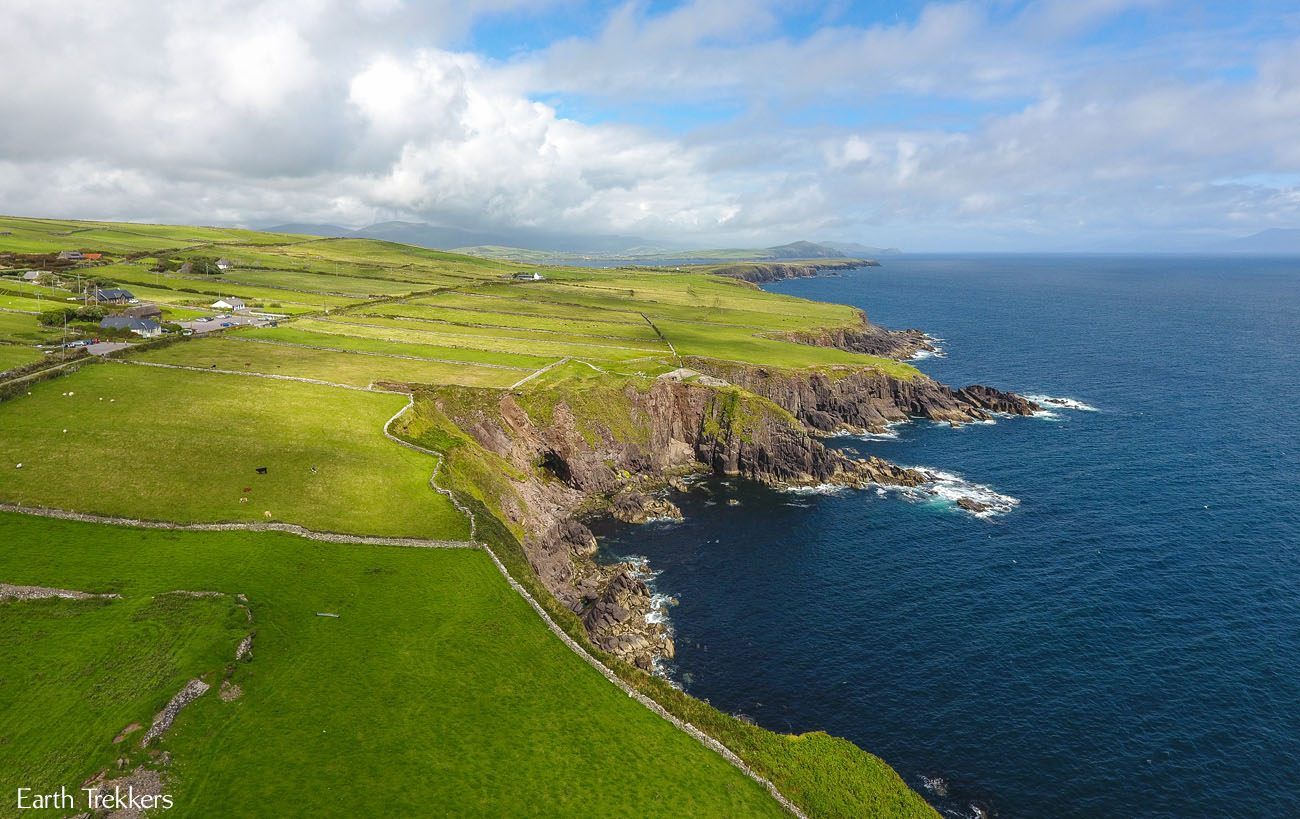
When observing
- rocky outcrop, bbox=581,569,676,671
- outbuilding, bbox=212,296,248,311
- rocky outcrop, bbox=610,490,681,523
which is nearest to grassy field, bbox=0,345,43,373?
outbuilding, bbox=212,296,248,311

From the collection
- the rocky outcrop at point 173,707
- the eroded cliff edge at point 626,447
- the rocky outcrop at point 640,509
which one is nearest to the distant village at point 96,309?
the eroded cliff edge at point 626,447

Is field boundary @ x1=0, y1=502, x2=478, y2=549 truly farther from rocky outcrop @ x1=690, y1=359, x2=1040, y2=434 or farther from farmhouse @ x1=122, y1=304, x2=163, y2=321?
rocky outcrop @ x1=690, y1=359, x2=1040, y2=434

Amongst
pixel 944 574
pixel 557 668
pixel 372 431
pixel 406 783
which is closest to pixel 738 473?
pixel 944 574

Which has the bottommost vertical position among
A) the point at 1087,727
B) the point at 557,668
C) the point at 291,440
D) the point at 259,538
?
the point at 1087,727

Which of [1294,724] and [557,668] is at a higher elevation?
[557,668]

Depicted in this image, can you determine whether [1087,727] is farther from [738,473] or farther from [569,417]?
[569,417]

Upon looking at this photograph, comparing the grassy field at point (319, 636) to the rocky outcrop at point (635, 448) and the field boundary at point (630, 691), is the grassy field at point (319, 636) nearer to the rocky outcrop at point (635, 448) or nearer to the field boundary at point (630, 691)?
the field boundary at point (630, 691)
